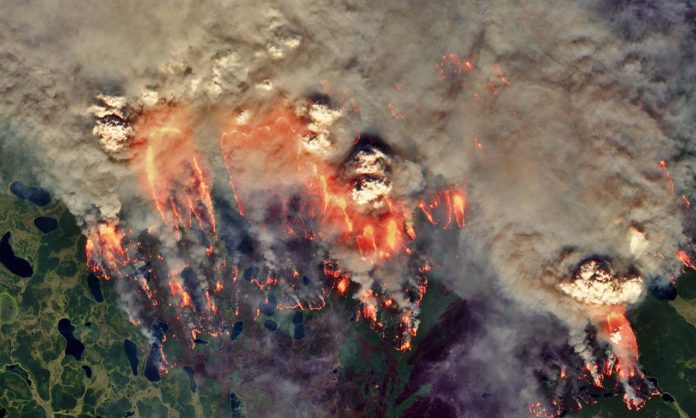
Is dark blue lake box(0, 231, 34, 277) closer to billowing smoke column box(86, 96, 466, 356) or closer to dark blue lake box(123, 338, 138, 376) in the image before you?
billowing smoke column box(86, 96, 466, 356)

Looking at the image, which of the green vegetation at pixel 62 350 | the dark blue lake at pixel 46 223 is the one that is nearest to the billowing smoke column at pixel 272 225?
the green vegetation at pixel 62 350

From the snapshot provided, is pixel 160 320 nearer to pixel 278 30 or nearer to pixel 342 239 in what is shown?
pixel 342 239

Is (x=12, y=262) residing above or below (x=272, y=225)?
below

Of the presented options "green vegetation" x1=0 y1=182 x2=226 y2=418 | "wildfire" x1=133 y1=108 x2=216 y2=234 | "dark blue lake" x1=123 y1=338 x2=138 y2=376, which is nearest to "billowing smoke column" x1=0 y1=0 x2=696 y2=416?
"wildfire" x1=133 y1=108 x2=216 y2=234

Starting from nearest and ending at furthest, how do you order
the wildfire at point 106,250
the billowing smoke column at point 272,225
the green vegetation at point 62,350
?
1. the billowing smoke column at point 272,225
2. the wildfire at point 106,250
3. the green vegetation at point 62,350

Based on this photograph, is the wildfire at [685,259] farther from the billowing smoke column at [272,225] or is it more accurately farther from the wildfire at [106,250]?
the wildfire at [106,250]

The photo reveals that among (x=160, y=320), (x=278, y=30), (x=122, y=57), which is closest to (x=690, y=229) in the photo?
(x=278, y=30)

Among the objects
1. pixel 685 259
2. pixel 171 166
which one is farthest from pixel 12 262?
pixel 685 259

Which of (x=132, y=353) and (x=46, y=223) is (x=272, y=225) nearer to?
(x=132, y=353)
